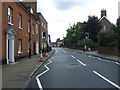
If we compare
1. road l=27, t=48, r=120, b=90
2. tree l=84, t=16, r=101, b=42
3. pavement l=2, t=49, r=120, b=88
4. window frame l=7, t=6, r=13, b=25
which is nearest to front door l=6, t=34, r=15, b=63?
window frame l=7, t=6, r=13, b=25

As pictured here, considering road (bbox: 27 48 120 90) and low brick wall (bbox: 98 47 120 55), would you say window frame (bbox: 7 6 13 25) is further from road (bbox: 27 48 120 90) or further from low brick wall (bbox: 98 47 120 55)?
low brick wall (bbox: 98 47 120 55)

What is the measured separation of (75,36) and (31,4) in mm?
37346

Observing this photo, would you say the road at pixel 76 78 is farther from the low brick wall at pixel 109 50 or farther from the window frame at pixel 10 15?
the low brick wall at pixel 109 50

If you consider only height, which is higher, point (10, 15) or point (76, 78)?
point (10, 15)

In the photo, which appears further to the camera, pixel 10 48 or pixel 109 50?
pixel 109 50

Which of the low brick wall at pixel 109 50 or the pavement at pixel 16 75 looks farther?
the low brick wall at pixel 109 50

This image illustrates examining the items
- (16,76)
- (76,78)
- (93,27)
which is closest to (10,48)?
(16,76)

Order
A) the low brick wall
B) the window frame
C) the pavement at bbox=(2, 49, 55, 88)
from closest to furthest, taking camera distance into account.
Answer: the pavement at bbox=(2, 49, 55, 88) < the window frame < the low brick wall

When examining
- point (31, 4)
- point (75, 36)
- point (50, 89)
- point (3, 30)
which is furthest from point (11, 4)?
point (75, 36)

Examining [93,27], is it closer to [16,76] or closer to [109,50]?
[109,50]

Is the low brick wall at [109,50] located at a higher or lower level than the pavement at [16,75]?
higher

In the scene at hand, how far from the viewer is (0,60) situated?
1582 centimetres

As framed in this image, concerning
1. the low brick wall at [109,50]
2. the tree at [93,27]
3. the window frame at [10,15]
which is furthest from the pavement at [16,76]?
the tree at [93,27]

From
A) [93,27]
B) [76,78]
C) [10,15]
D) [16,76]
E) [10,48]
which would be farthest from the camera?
[93,27]
